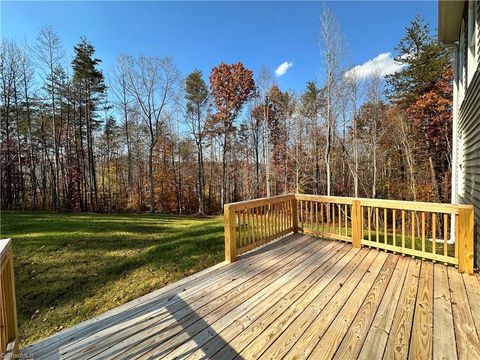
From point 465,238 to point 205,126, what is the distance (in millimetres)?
16474

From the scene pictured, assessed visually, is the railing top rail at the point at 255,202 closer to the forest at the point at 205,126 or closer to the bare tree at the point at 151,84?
the forest at the point at 205,126

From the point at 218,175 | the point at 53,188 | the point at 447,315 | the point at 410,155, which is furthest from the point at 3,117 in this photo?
the point at 410,155

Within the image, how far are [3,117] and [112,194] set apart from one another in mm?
8507

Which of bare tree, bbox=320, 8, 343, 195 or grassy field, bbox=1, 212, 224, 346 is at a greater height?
bare tree, bbox=320, 8, 343, 195

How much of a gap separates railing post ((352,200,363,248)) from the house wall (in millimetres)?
1495

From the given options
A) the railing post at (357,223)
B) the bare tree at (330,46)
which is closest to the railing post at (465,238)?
the railing post at (357,223)

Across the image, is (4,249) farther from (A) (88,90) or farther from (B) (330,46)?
(A) (88,90)

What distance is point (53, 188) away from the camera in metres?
16.9

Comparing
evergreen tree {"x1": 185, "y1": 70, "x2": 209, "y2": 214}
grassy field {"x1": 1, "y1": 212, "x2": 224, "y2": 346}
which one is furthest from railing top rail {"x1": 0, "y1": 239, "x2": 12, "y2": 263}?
evergreen tree {"x1": 185, "y1": 70, "x2": 209, "y2": 214}

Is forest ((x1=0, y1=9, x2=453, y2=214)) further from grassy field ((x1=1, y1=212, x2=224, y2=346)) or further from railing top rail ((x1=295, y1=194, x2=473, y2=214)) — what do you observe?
grassy field ((x1=1, y1=212, x2=224, y2=346))

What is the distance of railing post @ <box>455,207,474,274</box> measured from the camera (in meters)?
3.11

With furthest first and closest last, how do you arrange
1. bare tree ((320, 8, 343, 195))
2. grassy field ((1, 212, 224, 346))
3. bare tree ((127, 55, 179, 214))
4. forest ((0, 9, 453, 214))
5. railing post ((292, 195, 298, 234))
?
1. bare tree ((127, 55, 179, 214))
2. forest ((0, 9, 453, 214))
3. bare tree ((320, 8, 343, 195))
4. railing post ((292, 195, 298, 234))
5. grassy field ((1, 212, 224, 346))

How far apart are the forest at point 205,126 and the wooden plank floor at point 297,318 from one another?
8.50 m

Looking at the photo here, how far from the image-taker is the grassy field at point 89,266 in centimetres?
375
